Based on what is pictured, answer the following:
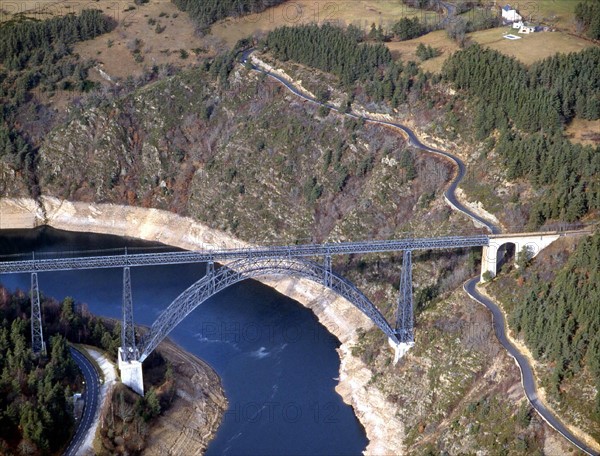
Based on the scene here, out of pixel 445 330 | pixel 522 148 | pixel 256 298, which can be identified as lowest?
pixel 256 298

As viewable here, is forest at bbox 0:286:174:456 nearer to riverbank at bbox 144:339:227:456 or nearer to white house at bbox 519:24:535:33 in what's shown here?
riverbank at bbox 144:339:227:456

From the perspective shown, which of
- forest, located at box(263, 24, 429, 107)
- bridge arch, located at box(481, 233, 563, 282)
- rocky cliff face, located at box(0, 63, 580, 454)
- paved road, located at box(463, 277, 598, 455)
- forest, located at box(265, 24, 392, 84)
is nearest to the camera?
paved road, located at box(463, 277, 598, 455)

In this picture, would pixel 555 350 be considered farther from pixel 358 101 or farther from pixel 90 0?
pixel 90 0

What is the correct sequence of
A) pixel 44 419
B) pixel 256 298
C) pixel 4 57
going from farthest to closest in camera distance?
pixel 4 57
pixel 256 298
pixel 44 419

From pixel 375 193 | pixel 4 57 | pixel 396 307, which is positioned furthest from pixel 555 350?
pixel 4 57

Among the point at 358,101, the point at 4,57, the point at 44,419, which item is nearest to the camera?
the point at 44,419

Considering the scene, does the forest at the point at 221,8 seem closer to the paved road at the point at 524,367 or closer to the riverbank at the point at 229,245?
the riverbank at the point at 229,245

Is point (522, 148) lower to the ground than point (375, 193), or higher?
higher

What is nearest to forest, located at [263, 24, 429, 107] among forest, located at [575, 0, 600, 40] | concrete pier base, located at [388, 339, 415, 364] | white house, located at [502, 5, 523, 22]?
white house, located at [502, 5, 523, 22]
